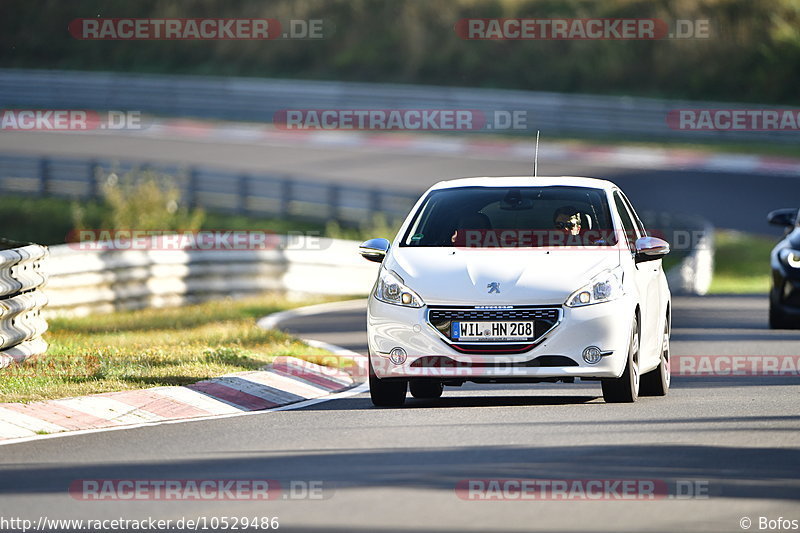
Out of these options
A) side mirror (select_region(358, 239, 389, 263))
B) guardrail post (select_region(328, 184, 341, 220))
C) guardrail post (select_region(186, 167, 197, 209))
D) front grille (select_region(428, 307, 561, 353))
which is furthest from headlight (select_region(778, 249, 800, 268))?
guardrail post (select_region(186, 167, 197, 209))

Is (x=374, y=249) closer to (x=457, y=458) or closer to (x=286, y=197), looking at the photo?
(x=457, y=458)

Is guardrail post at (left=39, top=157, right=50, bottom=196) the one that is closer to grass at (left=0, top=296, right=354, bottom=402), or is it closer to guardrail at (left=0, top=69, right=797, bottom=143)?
guardrail at (left=0, top=69, right=797, bottom=143)

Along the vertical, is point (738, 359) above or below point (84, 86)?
below

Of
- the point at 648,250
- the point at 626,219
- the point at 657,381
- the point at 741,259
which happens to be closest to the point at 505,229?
the point at 648,250

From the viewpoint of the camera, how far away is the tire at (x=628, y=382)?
11711 mm

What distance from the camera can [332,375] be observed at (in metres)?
14.2

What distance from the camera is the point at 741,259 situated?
32.8m

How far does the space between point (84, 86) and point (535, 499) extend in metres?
42.5

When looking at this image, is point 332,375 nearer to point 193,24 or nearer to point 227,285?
point 227,285

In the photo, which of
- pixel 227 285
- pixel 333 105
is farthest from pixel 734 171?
pixel 227 285

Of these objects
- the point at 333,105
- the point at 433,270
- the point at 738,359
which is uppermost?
the point at 333,105

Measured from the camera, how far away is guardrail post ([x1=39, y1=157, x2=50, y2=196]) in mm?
34625

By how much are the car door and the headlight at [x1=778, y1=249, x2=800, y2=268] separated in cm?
534

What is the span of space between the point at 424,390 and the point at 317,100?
34.2 metres
